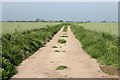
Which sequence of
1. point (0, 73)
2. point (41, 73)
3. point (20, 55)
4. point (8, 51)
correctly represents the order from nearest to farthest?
1. point (0, 73)
2. point (41, 73)
3. point (8, 51)
4. point (20, 55)

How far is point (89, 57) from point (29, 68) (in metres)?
5.37

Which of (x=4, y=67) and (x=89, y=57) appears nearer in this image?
(x=4, y=67)

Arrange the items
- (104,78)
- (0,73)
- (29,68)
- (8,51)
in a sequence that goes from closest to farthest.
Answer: (0,73) → (104,78) → (29,68) → (8,51)

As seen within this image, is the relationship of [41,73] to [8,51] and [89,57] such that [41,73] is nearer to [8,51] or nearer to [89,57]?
[8,51]

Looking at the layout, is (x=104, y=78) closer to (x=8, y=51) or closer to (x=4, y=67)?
(x=4, y=67)

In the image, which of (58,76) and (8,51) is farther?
(8,51)

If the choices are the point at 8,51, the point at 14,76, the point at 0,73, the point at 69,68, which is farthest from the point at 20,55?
the point at 0,73

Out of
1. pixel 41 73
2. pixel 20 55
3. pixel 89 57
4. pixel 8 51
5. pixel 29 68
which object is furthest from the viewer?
pixel 89 57

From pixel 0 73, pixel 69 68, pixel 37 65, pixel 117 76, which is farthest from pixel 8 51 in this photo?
pixel 117 76

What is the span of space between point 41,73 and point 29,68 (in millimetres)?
1687

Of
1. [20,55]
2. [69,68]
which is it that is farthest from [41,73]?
[20,55]

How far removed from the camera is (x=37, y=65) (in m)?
17.3

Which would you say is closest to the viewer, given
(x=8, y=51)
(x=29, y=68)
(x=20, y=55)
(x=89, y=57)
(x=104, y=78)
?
(x=104, y=78)

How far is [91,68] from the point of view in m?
16.4
